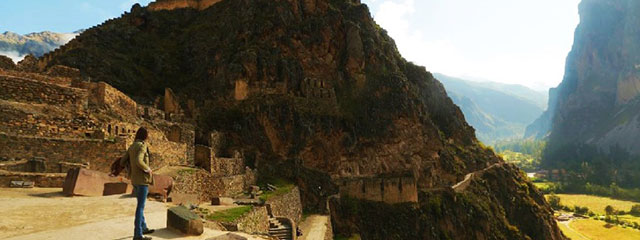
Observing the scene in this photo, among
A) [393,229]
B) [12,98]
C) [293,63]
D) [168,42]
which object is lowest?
[393,229]

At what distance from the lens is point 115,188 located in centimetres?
1056

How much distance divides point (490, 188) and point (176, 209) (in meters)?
51.9

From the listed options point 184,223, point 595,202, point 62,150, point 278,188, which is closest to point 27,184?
point 62,150

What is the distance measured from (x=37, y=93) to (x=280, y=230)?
1138cm

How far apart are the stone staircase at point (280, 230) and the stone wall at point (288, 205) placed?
1.16 metres

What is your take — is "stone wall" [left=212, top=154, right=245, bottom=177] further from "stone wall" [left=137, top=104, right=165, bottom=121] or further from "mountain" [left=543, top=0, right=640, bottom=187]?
"mountain" [left=543, top=0, right=640, bottom=187]

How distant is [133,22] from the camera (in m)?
48.5

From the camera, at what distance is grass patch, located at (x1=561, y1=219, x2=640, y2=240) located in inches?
2660

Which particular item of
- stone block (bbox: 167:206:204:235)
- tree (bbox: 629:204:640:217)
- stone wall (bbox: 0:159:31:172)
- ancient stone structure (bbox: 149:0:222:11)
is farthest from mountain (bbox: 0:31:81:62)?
tree (bbox: 629:204:640:217)

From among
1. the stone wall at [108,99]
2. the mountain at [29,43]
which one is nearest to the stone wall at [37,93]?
the stone wall at [108,99]

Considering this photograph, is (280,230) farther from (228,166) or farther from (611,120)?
(611,120)

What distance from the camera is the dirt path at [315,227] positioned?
23.2m

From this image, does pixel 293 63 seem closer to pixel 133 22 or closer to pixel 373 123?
pixel 373 123

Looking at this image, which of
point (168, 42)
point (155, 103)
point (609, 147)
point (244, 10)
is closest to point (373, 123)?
point (244, 10)
